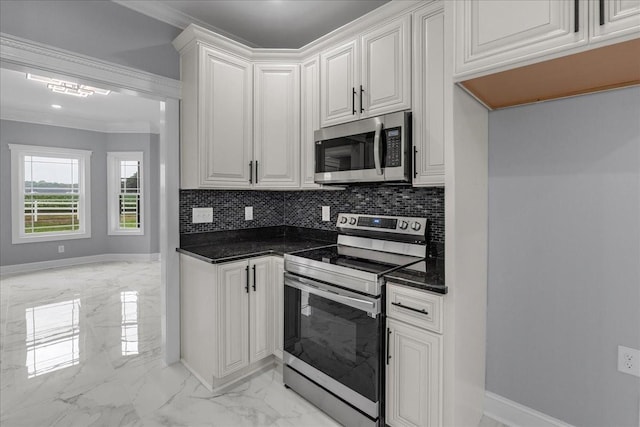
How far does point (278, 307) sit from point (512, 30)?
2080mm

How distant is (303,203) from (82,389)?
2.14m

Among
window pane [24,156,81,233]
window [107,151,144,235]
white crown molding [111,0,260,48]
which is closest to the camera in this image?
white crown molding [111,0,260,48]

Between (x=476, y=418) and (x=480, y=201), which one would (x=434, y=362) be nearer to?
(x=476, y=418)

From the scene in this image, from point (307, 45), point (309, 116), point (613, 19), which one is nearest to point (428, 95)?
point (613, 19)

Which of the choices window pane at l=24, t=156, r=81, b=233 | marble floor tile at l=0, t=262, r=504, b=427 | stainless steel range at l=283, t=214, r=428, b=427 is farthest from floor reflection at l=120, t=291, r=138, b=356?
window pane at l=24, t=156, r=81, b=233

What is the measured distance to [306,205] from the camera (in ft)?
10.1

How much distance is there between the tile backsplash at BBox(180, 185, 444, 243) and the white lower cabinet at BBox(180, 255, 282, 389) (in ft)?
1.61

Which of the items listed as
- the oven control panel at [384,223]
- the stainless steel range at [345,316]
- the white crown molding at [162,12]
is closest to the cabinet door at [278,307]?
the stainless steel range at [345,316]

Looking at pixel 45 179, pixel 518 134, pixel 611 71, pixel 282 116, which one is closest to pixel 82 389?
pixel 282 116

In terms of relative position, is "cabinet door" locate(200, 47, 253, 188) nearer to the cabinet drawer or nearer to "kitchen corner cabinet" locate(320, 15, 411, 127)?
"kitchen corner cabinet" locate(320, 15, 411, 127)

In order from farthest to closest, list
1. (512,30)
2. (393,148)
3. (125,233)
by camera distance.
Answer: (125,233) → (393,148) → (512,30)

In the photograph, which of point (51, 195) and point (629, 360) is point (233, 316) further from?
point (51, 195)

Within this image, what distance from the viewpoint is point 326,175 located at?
2.34 meters

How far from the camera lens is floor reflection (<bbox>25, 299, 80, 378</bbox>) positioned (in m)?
2.57
